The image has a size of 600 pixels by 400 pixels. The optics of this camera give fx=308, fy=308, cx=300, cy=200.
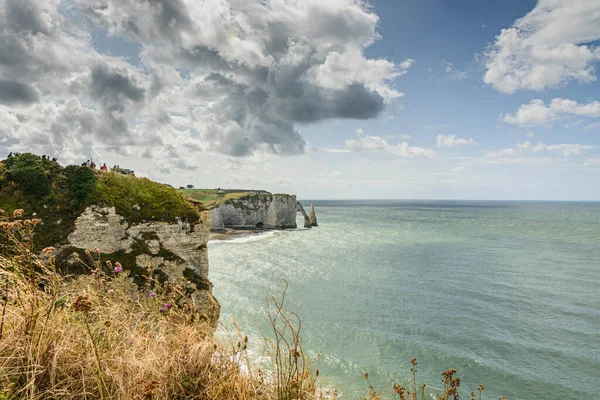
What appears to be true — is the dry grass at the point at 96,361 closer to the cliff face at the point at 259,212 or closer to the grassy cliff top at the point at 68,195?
the grassy cliff top at the point at 68,195

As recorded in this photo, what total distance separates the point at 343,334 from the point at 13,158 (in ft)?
86.5

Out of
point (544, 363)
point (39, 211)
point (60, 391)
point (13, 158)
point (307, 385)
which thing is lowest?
point (544, 363)

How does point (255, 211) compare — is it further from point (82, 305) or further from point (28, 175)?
point (82, 305)

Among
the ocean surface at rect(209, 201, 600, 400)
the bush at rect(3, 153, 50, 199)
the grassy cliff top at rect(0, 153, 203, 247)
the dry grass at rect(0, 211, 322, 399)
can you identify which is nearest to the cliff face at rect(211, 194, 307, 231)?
the ocean surface at rect(209, 201, 600, 400)

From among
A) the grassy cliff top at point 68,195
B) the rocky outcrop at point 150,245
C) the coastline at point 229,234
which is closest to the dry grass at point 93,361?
the rocky outcrop at point 150,245

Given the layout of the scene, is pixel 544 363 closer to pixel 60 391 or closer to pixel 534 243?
pixel 60 391

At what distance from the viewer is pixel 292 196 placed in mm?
111688

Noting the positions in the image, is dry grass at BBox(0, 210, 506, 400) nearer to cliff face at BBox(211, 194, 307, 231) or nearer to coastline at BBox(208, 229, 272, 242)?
coastline at BBox(208, 229, 272, 242)

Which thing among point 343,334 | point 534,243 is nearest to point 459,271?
point 343,334

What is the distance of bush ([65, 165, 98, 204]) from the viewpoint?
20.3m

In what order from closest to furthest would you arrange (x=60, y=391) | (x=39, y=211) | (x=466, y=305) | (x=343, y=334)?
(x=60, y=391) < (x=39, y=211) < (x=343, y=334) < (x=466, y=305)

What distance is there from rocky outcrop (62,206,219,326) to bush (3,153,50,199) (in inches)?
127

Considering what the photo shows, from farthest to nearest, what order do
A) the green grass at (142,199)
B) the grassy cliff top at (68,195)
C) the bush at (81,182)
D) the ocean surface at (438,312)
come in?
1. the green grass at (142,199)
2. the bush at (81,182)
3. the ocean surface at (438,312)
4. the grassy cliff top at (68,195)

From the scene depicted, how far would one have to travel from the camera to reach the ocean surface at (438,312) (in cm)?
1950
